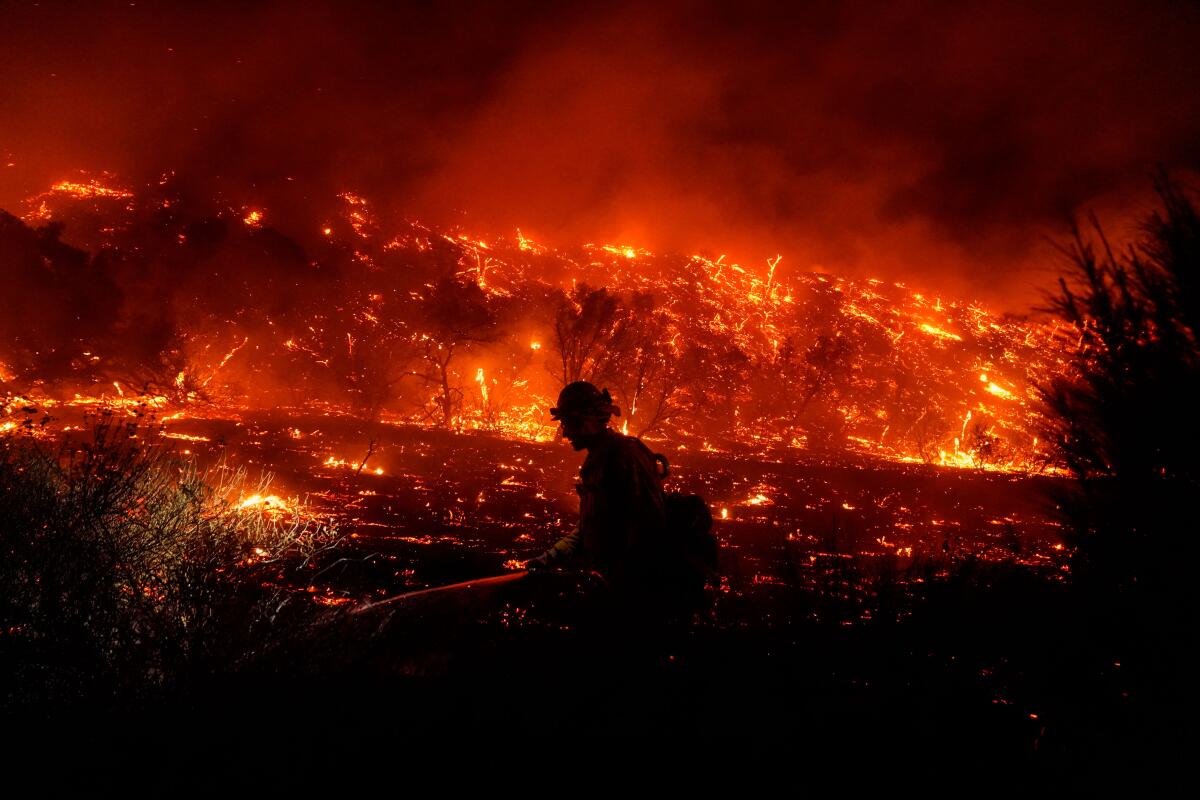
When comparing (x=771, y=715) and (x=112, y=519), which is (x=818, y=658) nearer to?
(x=771, y=715)

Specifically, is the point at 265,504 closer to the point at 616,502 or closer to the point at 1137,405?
the point at 616,502

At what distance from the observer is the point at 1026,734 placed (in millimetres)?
3648

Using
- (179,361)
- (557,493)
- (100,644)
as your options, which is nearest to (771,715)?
(100,644)

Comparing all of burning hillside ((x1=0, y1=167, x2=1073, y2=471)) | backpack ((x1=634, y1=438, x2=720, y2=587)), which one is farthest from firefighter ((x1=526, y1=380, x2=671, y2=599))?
burning hillside ((x1=0, y1=167, x2=1073, y2=471))

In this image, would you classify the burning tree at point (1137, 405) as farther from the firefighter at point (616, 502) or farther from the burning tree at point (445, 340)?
the burning tree at point (445, 340)

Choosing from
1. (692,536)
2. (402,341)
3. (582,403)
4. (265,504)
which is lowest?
(692,536)

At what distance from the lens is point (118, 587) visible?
5105mm

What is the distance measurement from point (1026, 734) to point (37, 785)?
5916mm

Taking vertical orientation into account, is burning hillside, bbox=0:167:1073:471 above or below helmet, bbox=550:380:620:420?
above

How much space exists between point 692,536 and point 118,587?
225 inches

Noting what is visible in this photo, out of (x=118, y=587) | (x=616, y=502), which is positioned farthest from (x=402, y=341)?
(x=616, y=502)

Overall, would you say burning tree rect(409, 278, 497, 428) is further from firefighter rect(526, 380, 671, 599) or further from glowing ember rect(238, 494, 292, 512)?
firefighter rect(526, 380, 671, 599)

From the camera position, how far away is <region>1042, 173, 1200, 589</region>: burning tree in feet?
10.6

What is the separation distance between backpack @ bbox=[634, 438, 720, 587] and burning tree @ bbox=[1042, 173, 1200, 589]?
113 inches
